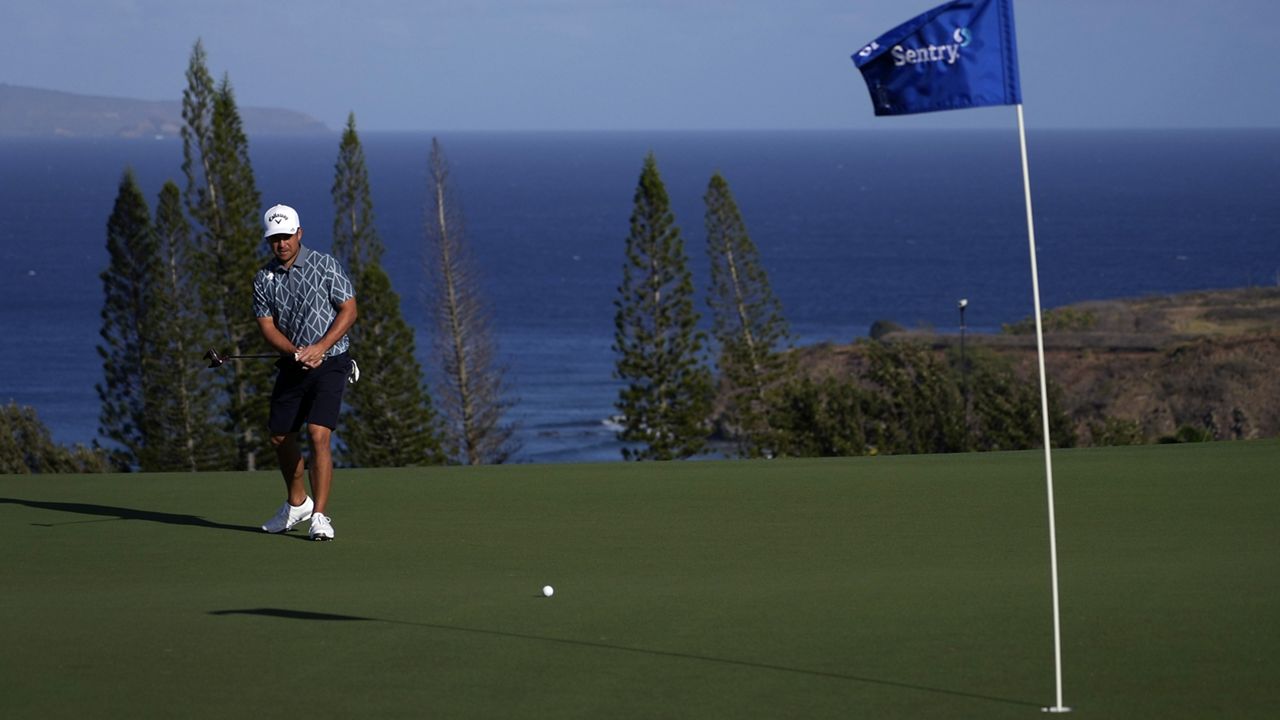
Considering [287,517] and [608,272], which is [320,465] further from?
[608,272]

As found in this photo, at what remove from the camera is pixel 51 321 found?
4343 inches

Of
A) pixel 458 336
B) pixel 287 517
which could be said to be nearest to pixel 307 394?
pixel 287 517

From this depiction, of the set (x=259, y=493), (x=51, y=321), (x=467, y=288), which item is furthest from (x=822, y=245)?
(x=259, y=493)

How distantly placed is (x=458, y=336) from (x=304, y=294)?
37.8 metres

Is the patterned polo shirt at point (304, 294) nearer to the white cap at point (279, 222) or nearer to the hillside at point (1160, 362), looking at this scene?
the white cap at point (279, 222)

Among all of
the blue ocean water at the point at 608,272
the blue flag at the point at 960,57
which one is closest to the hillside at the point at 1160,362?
the blue ocean water at the point at 608,272

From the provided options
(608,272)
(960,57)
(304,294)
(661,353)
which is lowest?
A: (661,353)

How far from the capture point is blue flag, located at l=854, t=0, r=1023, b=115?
5094 mm

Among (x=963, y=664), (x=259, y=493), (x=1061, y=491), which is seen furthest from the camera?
(x=259, y=493)

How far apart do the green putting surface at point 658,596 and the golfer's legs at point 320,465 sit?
217 millimetres

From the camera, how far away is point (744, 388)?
145 ft

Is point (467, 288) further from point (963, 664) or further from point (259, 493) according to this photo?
point (963, 664)

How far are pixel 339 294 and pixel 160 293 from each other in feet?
119

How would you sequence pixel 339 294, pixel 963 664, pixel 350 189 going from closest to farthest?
1. pixel 963 664
2. pixel 339 294
3. pixel 350 189
